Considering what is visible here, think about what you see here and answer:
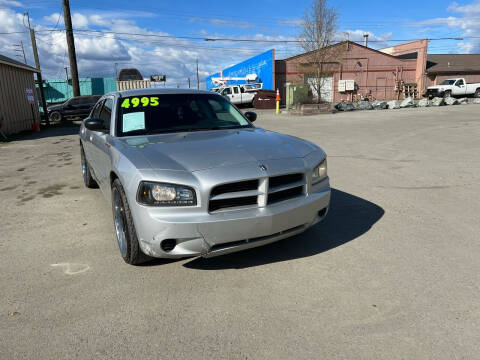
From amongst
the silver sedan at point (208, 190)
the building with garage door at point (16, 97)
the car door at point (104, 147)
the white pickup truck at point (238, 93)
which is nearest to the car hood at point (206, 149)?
the silver sedan at point (208, 190)

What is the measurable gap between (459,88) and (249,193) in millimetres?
35098

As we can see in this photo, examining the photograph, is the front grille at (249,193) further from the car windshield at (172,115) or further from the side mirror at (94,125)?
the side mirror at (94,125)

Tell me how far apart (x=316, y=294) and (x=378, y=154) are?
20.9ft

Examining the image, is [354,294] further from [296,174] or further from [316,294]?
[296,174]

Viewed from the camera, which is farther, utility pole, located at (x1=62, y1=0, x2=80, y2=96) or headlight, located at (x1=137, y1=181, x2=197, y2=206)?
utility pole, located at (x1=62, y1=0, x2=80, y2=96)

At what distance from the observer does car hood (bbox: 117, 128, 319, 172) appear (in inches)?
110

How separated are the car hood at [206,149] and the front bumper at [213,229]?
1.28 ft

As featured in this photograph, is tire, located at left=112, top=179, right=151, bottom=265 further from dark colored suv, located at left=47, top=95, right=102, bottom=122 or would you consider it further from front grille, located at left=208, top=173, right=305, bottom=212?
dark colored suv, located at left=47, top=95, right=102, bottom=122

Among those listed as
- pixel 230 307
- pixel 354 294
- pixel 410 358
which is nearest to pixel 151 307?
pixel 230 307

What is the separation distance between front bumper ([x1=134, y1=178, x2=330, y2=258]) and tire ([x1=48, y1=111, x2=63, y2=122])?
72.5 feet

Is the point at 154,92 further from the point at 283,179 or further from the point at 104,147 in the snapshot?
the point at 283,179

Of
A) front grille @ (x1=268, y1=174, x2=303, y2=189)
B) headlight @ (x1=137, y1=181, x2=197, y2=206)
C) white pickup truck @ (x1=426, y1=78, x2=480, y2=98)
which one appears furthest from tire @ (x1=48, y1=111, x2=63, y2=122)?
white pickup truck @ (x1=426, y1=78, x2=480, y2=98)

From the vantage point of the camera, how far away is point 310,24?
28.2 m

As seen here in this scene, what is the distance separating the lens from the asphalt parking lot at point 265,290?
2164 mm
